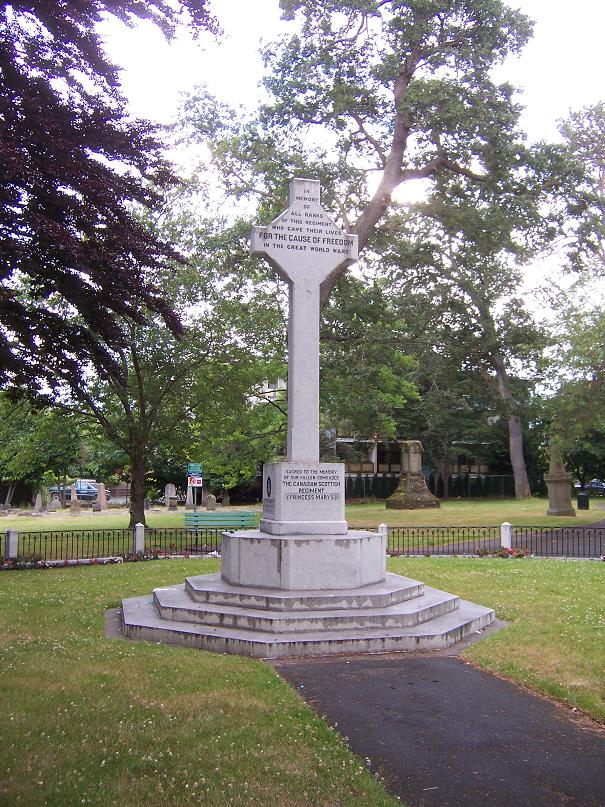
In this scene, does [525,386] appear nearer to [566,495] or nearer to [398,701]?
[566,495]

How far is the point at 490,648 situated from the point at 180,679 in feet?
11.7

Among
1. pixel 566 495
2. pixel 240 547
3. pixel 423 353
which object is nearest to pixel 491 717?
pixel 240 547

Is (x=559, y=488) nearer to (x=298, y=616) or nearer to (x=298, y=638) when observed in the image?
(x=298, y=616)

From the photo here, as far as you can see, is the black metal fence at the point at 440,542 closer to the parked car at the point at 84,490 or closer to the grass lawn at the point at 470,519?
the grass lawn at the point at 470,519

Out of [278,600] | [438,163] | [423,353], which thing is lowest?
[278,600]

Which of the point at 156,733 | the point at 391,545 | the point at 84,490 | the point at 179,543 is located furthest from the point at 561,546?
the point at 84,490

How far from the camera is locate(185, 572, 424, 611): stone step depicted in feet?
27.9

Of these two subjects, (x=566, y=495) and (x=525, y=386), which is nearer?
(x=566, y=495)

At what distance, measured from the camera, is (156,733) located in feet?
16.7

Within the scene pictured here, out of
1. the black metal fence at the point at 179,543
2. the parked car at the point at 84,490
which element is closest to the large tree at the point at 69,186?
the black metal fence at the point at 179,543

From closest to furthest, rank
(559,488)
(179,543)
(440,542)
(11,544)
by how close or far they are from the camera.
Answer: (11,544), (179,543), (440,542), (559,488)

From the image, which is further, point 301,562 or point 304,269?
point 304,269

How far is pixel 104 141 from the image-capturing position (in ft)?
27.5

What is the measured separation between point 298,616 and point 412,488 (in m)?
31.4
